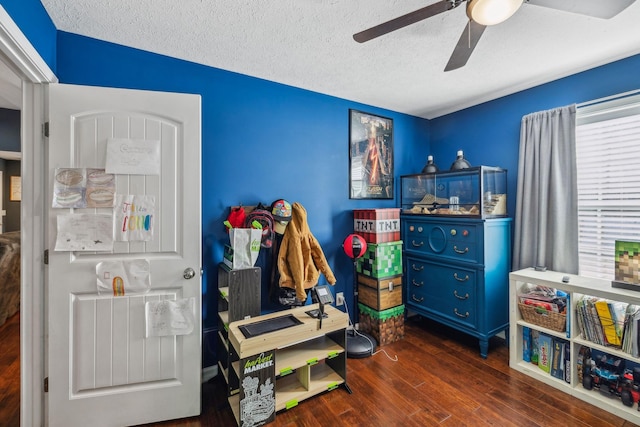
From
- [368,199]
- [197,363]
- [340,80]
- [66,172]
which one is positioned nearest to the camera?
[66,172]

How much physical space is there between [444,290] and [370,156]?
153 centimetres

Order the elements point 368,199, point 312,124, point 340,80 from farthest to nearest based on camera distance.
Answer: point 368,199 → point 312,124 → point 340,80

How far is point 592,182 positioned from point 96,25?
3697 mm

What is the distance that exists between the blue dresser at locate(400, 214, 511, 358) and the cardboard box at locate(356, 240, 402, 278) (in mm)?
297

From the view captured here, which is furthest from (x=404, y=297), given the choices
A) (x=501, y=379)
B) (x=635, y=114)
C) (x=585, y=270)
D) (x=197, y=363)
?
(x=635, y=114)

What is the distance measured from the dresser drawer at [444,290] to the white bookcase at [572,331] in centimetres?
31

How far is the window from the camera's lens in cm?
205

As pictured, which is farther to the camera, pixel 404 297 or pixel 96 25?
pixel 404 297

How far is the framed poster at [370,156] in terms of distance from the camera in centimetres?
288

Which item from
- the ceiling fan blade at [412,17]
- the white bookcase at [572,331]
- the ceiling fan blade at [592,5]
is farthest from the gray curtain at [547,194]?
the ceiling fan blade at [412,17]

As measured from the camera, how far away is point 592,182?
2236mm

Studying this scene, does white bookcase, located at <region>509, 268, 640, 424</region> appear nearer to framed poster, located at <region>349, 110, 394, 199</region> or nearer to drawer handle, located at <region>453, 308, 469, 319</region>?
drawer handle, located at <region>453, 308, 469, 319</region>

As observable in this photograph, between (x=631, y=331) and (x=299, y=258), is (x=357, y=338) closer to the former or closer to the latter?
(x=299, y=258)

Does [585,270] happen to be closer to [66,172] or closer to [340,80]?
[340,80]
